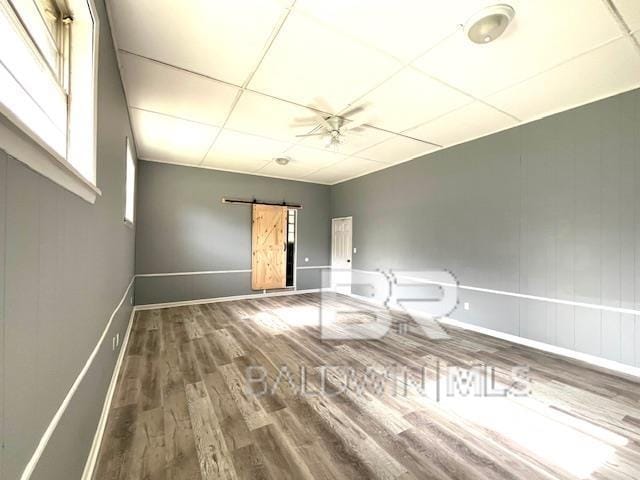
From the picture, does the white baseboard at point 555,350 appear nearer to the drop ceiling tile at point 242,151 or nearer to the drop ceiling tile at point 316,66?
the drop ceiling tile at point 316,66

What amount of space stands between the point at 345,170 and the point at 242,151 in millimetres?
2280

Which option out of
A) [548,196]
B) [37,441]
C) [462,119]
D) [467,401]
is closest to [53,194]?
[37,441]

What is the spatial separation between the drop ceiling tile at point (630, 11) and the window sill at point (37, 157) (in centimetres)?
313

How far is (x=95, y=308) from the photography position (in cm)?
161

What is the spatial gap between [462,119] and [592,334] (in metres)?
2.87

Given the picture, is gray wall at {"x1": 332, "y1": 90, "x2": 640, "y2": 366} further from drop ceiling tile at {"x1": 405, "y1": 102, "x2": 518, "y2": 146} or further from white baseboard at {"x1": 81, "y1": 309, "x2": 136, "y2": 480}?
white baseboard at {"x1": 81, "y1": 309, "x2": 136, "y2": 480}

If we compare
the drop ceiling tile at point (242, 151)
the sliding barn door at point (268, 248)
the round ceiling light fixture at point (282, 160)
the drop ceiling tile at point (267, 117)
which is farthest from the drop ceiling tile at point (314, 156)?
the sliding barn door at point (268, 248)

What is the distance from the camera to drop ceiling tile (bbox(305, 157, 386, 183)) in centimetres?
527

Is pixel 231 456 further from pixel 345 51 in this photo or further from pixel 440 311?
pixel 440 311

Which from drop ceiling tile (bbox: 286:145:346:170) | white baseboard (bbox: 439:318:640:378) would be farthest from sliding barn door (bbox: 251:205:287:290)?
white baseboard (bbox: 439:318:640:378)

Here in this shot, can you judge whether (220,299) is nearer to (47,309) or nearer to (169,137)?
(169,137)

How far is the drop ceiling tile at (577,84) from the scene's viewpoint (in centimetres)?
222

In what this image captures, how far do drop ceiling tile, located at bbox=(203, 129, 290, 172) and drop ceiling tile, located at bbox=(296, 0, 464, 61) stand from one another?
2.35 meters

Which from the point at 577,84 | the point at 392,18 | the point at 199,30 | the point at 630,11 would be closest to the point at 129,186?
the point at 199,30
